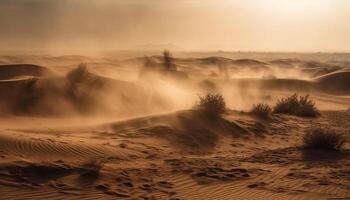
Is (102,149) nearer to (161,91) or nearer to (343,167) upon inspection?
(343,167)

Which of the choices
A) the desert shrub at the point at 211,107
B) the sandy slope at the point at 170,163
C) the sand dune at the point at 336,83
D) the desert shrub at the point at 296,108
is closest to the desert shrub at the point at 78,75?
the desert shrub at the point at 211,107

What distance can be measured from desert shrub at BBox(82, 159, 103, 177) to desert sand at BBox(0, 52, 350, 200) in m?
0.02

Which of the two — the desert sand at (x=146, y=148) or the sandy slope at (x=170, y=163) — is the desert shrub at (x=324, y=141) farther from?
the sandy slope at (x=170, y=163)

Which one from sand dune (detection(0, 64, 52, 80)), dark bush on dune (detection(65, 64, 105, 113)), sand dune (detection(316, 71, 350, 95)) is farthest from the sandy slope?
sand dune (detection(316, 71, 350, 95))

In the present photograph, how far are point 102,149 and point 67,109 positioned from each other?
828cm

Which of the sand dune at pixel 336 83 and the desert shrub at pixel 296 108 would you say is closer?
the desert shrub at pixel 296 108

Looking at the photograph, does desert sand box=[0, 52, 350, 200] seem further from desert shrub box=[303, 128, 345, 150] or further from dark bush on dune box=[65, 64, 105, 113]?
desert shrub box=[303, 128, 345, 150]

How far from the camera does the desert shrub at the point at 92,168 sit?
9.03 meters

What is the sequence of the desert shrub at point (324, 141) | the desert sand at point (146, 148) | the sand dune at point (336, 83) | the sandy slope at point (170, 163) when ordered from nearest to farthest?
the sandy slope at point (170, 163), the desert sand at point (146, 148), the desert shrub at point (324, 141), the sand dune at point (336, 83)

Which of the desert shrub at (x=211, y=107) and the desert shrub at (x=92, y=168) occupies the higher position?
the desert shrub at (x=211, y=107)

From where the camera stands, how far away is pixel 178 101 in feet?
70.4

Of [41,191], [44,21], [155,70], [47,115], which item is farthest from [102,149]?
[44,21]

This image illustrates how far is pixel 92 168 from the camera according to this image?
9.15 m

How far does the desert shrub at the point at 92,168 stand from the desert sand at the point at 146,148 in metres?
0.02
